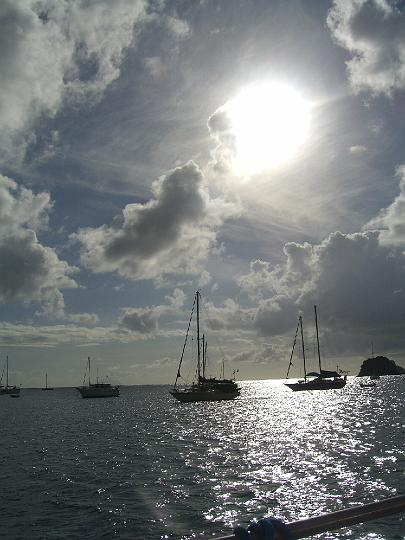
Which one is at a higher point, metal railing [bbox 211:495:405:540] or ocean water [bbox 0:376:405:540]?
metal railing [bbox 211:495:405:540]

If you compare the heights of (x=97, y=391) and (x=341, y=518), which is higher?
(x=341, y=518)

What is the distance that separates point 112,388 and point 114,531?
177 metres

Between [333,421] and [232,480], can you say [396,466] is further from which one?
[333,421]

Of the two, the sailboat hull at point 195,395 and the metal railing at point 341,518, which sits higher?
the metal railing at point 341,518

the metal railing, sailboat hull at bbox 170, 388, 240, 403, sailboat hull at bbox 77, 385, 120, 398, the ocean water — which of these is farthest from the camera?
sailboat hull at bbox 77, 385, 120, 398

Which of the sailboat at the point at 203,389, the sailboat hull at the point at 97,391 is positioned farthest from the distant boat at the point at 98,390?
the sailboat at the point at 203,389

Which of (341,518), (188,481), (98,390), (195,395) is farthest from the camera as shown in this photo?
(98,390)

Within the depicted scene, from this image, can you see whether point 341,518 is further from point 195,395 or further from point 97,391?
point 97,391

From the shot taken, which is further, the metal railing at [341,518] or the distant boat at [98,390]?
the distant boat at [98,390]

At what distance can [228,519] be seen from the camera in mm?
22125

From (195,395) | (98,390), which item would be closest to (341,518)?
(195,395)

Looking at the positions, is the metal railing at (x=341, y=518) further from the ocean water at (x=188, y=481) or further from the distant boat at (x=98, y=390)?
the distant boat at (x=98, y=390)

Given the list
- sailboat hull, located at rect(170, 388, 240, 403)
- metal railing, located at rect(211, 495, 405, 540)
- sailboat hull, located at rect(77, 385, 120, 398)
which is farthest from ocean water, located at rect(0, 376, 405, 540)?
sailboat hull, located at rect(77, 385, 120, 398)

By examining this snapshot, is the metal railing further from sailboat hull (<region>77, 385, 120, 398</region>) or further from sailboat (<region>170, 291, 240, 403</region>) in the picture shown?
sailboat hull (<region>77, 385, 120, 398</region>)
